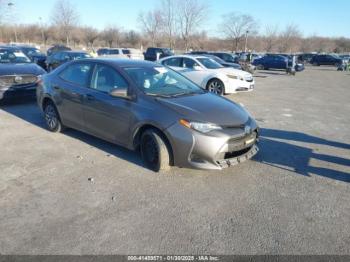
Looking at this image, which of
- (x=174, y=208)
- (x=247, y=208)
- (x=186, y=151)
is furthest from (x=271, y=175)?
(x=174, y=208)

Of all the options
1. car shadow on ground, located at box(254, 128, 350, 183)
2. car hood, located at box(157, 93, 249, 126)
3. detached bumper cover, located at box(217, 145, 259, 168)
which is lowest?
car shadow on ground, located at box(254, 128, 350, 183)

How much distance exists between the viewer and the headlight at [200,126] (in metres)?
4.16

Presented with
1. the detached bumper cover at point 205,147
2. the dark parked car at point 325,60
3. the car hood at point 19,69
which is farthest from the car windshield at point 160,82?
the dark parked car at point 325,60

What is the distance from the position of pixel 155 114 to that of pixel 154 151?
55 centimetres

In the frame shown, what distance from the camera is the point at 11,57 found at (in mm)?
10414

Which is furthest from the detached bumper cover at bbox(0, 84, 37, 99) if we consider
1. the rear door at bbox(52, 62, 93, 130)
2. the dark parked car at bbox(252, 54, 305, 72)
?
the dark parked car at bbox(252, 54, 305, 72)

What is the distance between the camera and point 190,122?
4.18 metres

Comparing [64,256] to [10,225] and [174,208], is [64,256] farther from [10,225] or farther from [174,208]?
[174,208]

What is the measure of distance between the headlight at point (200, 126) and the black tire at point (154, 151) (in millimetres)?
446

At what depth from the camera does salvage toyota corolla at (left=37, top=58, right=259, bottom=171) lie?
4180mm

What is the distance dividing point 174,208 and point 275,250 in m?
1.21

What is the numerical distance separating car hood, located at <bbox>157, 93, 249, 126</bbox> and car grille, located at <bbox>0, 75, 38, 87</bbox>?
608 cm

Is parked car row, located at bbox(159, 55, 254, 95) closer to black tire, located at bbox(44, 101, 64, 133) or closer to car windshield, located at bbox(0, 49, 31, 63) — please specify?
car windshield, located at bbox(0, 49, 31, 63)

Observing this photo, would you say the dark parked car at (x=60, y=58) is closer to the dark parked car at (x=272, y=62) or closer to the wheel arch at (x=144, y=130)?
the wheel arch at (x=144, y=130)
